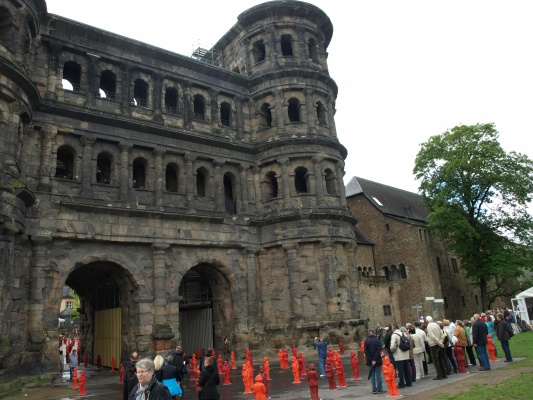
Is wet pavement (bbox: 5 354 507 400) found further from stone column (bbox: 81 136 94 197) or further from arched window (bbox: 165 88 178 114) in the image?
arched window (bbox: 165 88 178 114)

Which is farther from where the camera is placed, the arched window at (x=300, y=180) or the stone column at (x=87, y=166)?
the arched window at (x=300, y=180)

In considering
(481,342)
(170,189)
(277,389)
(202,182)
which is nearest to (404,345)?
(481,342)

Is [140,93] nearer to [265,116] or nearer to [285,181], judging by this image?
[265,116]

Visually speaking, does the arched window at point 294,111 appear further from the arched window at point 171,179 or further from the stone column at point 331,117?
the arched window at point 171,179

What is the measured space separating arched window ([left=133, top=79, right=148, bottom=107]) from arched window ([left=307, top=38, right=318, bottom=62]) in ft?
34.1

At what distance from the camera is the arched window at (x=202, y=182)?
76.6 ft

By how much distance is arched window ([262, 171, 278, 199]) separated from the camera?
24.9m

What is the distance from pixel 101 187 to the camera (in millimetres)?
19688

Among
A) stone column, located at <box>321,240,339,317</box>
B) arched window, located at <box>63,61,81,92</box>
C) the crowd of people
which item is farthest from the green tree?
arched window, located at <box>63,61,81,92</box>

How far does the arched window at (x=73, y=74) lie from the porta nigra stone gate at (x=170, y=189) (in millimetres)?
95

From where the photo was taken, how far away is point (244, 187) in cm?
2448

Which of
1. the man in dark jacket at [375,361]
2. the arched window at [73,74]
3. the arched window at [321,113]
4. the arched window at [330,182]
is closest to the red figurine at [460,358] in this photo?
the man in dark jacket at [375,361]

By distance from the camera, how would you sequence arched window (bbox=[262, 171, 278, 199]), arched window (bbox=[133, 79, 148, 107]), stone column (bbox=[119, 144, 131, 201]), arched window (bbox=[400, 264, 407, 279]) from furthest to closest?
1. arched window (bbox=[400, 264, 407, 279])
2. arched window (bbox=[262, 171, 278, 199])
3. arched window (bbox=[133, 79, 148, 107])
4. stone column (bbox=[119, 144, 131, 201])

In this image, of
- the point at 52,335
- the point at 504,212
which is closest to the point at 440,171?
the point at 504,212
